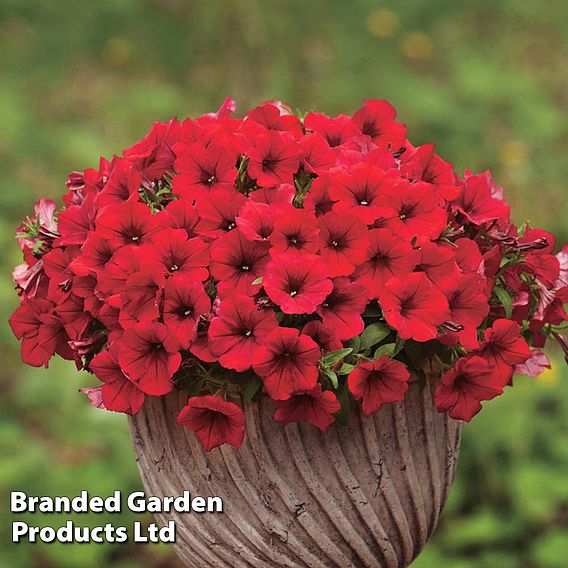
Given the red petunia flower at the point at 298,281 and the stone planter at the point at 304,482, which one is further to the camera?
the stone planter at the point at 304,482

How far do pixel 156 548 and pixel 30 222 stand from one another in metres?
1.36

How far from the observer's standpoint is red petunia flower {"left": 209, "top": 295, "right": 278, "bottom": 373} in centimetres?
109

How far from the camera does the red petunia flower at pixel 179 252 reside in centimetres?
114

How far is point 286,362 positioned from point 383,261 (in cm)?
17

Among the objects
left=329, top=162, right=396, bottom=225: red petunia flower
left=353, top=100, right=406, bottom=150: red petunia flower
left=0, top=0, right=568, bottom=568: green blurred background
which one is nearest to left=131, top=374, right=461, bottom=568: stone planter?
left=329, top=162, right=396, bottom=225: red petunia flower

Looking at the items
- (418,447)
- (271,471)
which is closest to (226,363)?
(271,471)

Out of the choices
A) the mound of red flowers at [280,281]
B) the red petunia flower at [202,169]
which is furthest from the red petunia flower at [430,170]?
the red petunia flower at [202,169]

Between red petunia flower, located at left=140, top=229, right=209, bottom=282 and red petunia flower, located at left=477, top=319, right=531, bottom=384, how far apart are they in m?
0.35

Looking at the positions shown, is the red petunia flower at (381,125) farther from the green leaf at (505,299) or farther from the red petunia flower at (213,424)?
the red petunia flower at (213,424)

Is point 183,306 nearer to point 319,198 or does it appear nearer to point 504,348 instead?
point 319,198

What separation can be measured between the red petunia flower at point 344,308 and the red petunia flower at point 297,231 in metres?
0.05

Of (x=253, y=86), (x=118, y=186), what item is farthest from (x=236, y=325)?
(x=253, y=86)

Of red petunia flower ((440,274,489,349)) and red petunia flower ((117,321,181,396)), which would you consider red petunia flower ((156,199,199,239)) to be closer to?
red petunia flower ((117,321,181,396))

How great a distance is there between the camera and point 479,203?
1.28 meters
